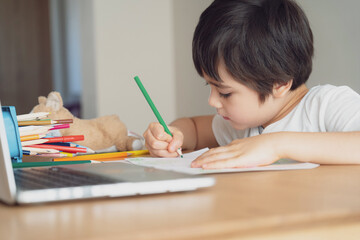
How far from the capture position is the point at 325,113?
1022mm

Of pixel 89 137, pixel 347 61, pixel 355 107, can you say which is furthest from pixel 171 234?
pixel 347 61

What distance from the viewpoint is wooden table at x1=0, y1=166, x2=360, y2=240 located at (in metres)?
0.36

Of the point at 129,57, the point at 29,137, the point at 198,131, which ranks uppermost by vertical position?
the point at 129,57

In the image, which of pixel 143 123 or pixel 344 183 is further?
pixel 143 123

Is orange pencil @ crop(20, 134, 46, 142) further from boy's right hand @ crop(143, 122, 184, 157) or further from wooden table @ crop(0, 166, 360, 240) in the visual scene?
wooden table @ crop(0, 166, 360, 240)

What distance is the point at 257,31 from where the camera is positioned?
106cm

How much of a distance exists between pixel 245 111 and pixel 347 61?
1.84 ft

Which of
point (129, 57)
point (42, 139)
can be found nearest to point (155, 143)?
point (42, 139)

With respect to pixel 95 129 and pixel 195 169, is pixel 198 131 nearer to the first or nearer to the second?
pixel 95 129

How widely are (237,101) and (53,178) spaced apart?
24.2 inches

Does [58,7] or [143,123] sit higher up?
[58,7]

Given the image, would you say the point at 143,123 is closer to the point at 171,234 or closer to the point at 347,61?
the point at 347,61

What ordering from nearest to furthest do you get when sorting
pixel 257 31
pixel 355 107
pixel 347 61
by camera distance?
1. pixel 355 107
2. pixel 257 31
3. pixel 347 61

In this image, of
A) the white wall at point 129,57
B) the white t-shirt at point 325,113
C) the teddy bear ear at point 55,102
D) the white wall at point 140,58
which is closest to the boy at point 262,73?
the white t-shirt at point 325,113
